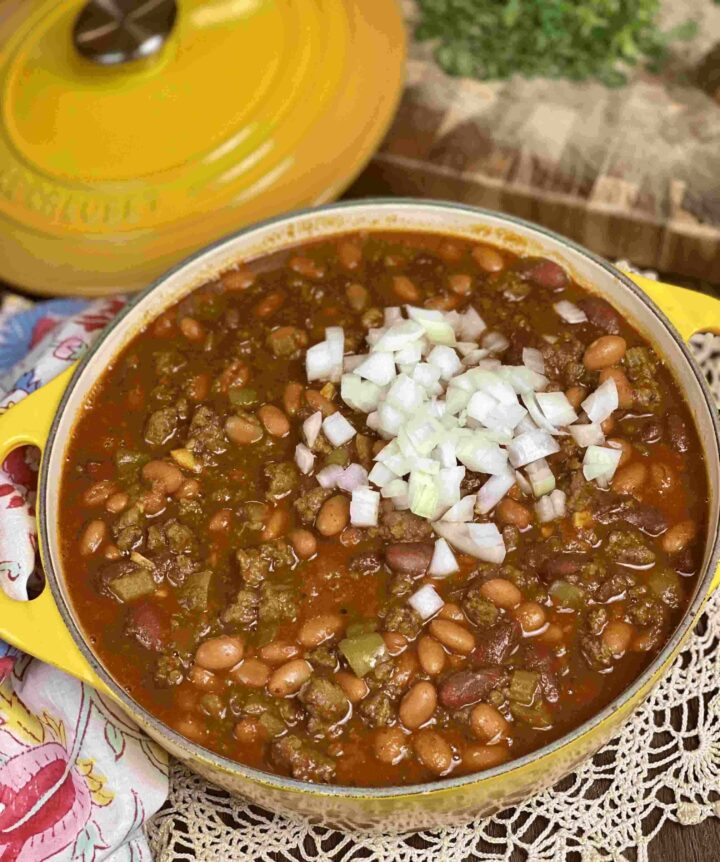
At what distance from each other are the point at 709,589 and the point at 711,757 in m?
0.64

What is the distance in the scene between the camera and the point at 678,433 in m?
3.33

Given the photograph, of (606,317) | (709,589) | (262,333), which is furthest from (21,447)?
(709,589)

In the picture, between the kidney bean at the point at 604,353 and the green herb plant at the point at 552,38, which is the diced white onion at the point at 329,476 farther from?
the green herb plant at the point at 552,38

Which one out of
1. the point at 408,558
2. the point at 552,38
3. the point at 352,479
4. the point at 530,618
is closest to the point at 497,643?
the point at 530,618

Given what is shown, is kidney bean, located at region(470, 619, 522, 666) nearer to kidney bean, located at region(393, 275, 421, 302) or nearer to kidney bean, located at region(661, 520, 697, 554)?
kidney bean, located at region(661, 520, 697, 554)

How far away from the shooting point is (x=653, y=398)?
3.41 meters

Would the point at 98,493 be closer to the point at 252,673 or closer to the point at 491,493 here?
the point at 252,673

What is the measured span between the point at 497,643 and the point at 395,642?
0.27 meters

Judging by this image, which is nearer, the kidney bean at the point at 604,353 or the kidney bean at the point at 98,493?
the kidney bean at the point at 98,493

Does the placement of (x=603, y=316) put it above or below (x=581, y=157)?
above

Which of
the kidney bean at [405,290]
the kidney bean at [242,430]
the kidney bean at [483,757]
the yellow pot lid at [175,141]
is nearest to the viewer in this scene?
the kidney bean at [483,757]

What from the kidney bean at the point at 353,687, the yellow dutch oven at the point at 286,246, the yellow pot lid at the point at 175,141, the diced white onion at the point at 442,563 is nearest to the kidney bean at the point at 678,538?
the yellow dutch oven at the point at 286,246

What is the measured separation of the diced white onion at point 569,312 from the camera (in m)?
3.62

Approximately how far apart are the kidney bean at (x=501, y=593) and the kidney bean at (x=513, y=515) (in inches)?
7.9
